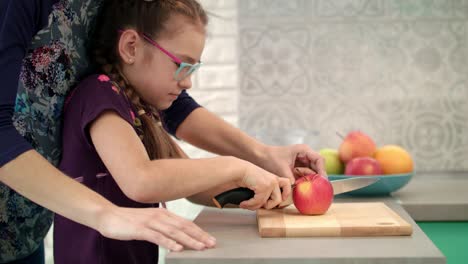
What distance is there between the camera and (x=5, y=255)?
4.40 ft

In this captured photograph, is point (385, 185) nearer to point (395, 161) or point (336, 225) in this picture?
point (395, 161)

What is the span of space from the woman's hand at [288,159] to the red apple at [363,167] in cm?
21

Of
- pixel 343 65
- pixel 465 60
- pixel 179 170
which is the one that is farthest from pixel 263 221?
pixel 465 60

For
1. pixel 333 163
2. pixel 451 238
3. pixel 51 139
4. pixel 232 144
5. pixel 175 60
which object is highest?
pixel 175 60

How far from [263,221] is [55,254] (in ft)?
1.34

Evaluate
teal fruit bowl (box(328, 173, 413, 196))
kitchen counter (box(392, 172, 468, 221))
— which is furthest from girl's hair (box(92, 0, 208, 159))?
kitchen counter (box(392, 172, 468, 221))

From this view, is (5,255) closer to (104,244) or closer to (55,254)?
(55,254)

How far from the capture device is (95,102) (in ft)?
3.86

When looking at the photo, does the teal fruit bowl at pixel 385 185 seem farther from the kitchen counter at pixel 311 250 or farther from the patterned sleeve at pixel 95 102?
the patterned sleeve at pixel 95 102

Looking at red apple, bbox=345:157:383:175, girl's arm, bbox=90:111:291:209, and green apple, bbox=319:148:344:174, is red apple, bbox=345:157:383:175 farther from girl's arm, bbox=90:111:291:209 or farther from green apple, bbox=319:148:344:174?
girl's arm, bbox=90:111:291:209

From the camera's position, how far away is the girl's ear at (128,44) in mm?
1323

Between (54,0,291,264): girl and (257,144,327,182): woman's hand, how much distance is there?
0.18 meters

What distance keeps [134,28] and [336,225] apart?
568 millimetres

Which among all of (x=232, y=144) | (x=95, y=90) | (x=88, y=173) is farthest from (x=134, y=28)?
(x=232, y=144)
